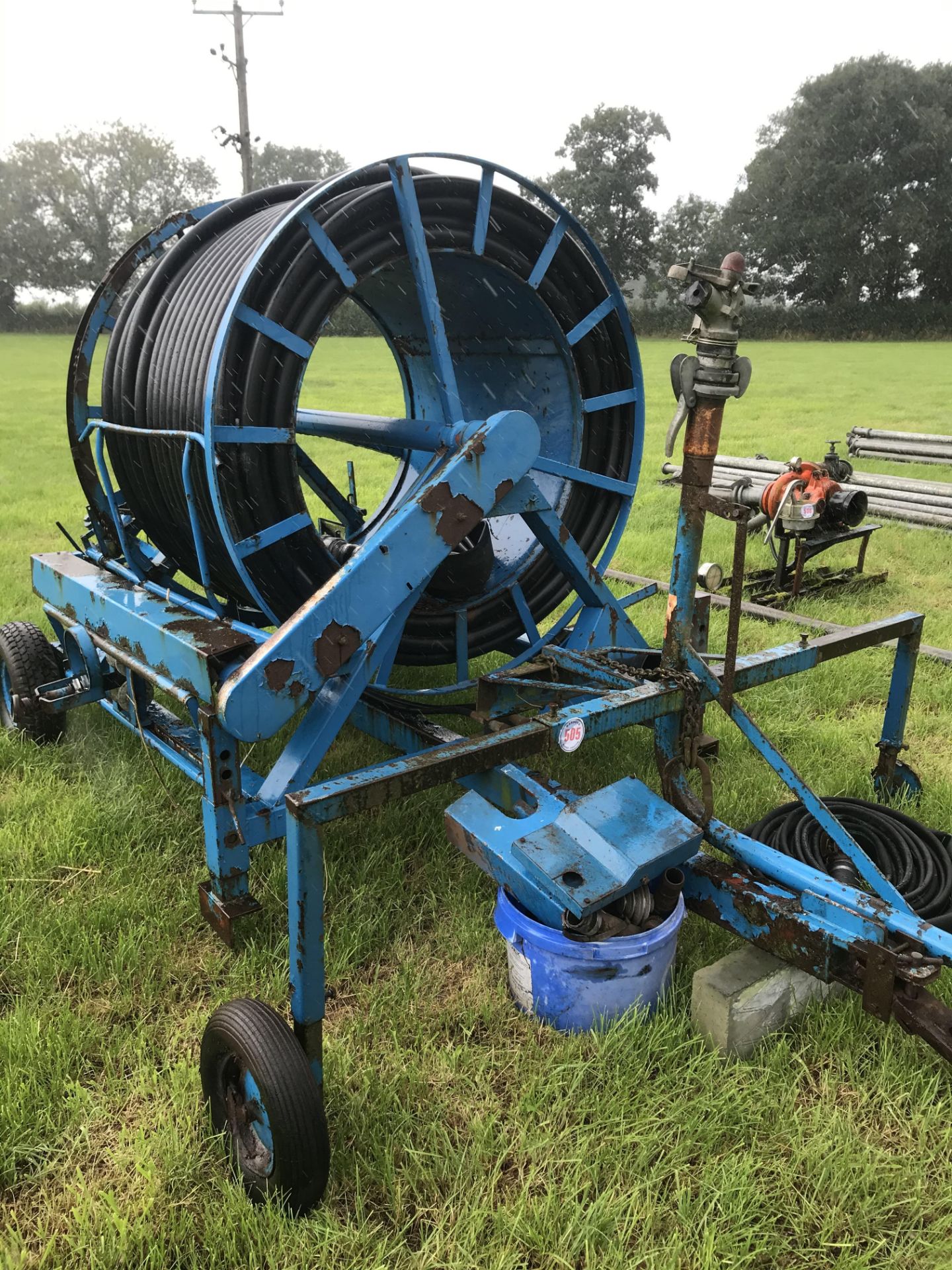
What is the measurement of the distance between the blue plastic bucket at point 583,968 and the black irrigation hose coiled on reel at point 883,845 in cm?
68

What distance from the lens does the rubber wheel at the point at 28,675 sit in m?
4.05

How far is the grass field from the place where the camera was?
1.98 metres

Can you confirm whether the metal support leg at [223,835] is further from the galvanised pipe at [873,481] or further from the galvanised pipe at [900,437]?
the galvanised pipe at [900,437]

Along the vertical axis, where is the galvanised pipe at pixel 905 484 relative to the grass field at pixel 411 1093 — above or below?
above

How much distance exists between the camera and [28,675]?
406 cm

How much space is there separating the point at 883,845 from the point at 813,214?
46.2 metres

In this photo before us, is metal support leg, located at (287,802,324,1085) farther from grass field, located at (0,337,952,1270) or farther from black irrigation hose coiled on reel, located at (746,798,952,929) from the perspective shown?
black irrigation hose coiled on reel, located at (746,798,952,929)

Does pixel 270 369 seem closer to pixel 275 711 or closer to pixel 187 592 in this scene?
pixel 187 592

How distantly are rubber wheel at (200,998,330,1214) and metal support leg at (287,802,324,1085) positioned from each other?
65 mm

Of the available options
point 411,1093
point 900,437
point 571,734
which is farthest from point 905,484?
point 411,1093

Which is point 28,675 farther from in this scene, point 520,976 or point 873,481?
point 873,481

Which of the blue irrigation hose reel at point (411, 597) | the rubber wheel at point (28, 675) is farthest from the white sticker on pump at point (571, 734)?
the rubber wheel at point (28, 675)

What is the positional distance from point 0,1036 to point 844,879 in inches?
97.5

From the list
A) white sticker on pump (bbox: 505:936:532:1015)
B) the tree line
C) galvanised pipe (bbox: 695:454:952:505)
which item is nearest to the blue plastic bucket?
white sticker on pump (bbox: 505:936:532:1015)
